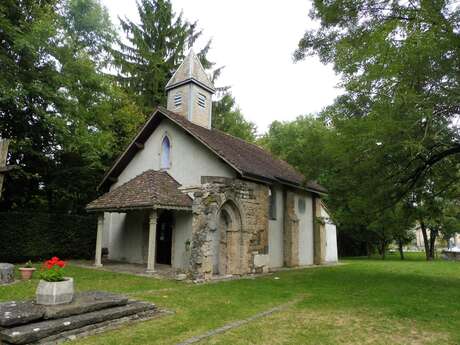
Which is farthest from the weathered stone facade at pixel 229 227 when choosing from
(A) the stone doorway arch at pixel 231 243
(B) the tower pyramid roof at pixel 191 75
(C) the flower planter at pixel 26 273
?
(B) the tower pyramid roof at pixel 191 75

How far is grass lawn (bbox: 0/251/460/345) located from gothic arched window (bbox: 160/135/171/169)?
227 inches

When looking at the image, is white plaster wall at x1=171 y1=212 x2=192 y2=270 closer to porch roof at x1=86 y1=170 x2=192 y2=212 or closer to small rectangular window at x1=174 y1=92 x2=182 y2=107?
porch roof at x1=86 y1=170 x2=192 y2=212

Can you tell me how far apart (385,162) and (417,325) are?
18.1ft

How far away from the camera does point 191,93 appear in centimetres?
1856

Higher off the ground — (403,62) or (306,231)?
(403,62)

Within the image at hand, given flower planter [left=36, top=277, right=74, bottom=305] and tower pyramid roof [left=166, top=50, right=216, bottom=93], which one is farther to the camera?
tower pyramid roof [left=166, top=50, right=216, bottom=93]

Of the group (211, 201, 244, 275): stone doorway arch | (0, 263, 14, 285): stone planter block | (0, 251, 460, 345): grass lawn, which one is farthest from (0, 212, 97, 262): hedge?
(211, 201, 244, 275): stone doorway arch

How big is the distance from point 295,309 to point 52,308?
507 cm

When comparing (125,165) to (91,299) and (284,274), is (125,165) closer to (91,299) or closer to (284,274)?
(284,274)

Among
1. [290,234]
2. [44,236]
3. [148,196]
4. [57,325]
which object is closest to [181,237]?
[148,196]

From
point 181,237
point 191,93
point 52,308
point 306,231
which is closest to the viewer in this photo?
point 52,308

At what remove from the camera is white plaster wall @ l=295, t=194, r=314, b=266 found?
757 inches

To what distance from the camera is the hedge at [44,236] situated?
15.7m

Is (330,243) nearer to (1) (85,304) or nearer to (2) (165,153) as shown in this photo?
(2) (165,153)
